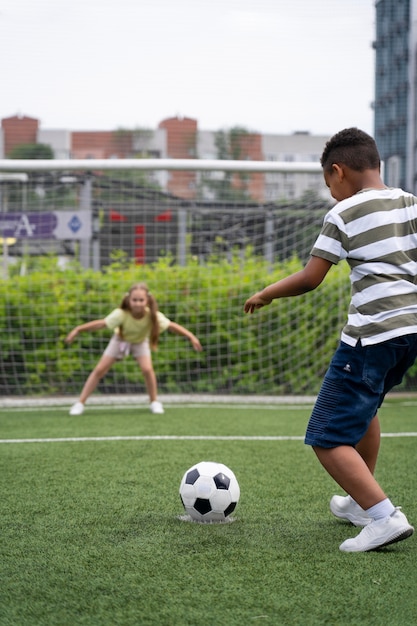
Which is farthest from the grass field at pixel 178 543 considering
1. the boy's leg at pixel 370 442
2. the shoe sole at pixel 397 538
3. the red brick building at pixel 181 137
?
the red brick building at pixel 181 137

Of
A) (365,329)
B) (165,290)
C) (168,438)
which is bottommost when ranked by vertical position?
(168,438)

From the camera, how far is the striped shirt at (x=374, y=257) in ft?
10.3

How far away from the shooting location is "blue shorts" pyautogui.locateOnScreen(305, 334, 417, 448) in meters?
3.12

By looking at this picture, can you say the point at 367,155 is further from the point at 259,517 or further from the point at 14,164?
the point at 14,164

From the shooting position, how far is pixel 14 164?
8602mm

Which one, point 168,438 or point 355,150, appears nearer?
point 355,150

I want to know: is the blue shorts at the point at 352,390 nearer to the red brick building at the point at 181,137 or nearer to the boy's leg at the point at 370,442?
the boy's leg at the point at 370,442

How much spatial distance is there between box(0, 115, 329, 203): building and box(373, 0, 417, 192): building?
158cm

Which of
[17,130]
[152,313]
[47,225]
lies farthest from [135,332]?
[17,130]

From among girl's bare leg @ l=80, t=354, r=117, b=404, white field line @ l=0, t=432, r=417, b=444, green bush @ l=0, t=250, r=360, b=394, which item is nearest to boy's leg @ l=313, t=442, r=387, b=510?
white field line @ l=0, t=432, r=417, b=444

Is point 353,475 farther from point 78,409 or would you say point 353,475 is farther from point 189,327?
point 189,327

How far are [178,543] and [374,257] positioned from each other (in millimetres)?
1299

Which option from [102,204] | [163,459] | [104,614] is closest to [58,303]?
[102,204]

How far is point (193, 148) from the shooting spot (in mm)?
15695
